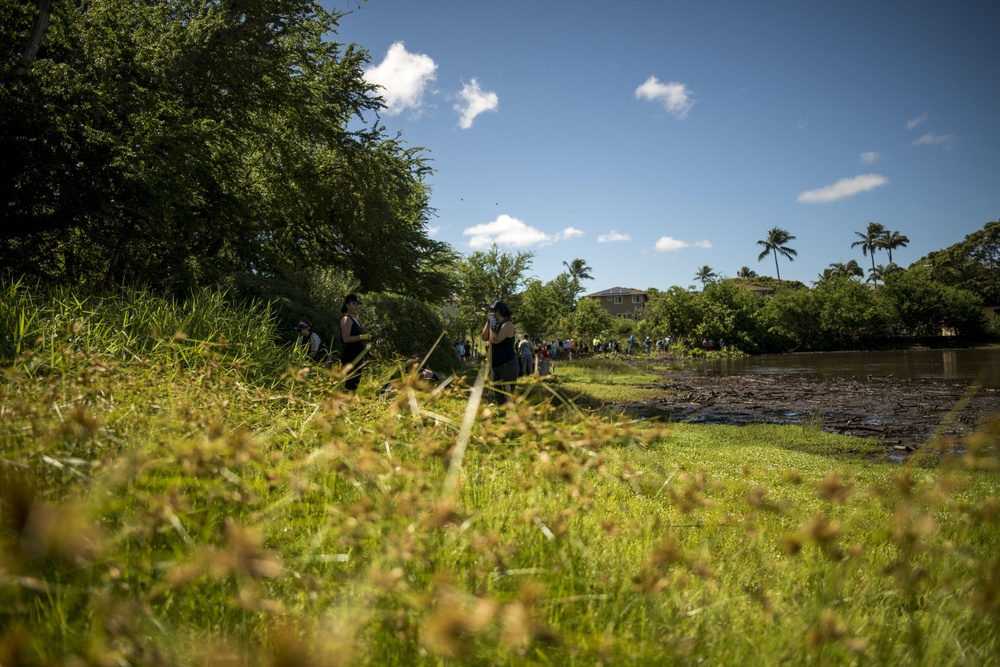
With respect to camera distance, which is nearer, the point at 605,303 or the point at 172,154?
the point at 172,154

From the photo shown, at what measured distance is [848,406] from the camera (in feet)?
48.2

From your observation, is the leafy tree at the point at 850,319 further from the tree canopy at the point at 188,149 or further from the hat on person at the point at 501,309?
the hat on person at the point at 501,309

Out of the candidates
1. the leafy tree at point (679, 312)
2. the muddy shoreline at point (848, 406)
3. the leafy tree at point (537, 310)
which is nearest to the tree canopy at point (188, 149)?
→ the muddy shoreline at point (848, 406)

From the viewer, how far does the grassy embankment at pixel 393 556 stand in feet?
4.82

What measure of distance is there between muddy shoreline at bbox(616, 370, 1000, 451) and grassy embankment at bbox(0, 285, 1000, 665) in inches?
314

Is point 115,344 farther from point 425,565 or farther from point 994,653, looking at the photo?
point 994,653

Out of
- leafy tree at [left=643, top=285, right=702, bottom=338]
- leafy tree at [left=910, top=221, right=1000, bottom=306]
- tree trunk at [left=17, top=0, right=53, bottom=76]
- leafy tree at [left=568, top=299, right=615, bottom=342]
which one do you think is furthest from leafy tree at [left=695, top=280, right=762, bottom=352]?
tree trunk at [left=17, top=0, right=53, bottom=76]

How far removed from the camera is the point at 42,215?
10352 mm

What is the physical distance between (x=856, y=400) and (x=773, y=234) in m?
95.4

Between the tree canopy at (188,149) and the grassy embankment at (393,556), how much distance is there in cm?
924

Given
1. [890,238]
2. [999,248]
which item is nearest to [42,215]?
[999,248]

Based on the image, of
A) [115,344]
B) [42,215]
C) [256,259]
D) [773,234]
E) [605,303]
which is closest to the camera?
[115,344]

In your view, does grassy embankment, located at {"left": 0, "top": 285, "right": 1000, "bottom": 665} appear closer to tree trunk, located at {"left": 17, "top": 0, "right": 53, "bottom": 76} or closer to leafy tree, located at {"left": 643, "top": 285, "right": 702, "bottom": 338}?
tree trunk, located at {"left": 17, "top": 0, "right": 53, "bottom": 76}

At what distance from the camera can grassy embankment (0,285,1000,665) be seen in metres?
1.47
